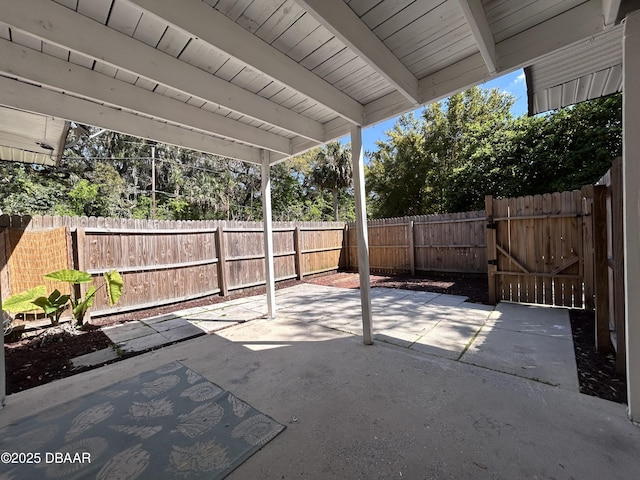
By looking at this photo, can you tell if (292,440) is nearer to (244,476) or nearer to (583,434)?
(244,476)

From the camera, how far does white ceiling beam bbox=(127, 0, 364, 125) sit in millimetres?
1492

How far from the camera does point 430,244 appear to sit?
7.64m

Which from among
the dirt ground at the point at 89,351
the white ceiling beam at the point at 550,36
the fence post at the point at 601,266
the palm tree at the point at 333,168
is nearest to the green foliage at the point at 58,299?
the dirt ground at the point at 89,351

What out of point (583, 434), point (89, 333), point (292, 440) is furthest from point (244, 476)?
point (89, 333)

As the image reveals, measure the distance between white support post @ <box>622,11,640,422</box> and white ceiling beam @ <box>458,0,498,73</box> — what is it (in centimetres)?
70

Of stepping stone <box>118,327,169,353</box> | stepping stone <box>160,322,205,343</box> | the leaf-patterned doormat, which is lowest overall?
stepping stone <box>160,322,205,343</box>

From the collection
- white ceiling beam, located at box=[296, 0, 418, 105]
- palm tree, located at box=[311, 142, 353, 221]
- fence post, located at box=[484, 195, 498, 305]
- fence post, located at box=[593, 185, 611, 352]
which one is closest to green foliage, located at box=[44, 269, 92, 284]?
white ceiling beam, located at box=[296, 0, 418, 105]

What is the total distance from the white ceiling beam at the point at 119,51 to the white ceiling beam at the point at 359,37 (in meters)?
1.28

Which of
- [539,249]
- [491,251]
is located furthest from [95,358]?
[539,249]

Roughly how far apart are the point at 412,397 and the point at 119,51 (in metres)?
3.27

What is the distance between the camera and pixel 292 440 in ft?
5.32

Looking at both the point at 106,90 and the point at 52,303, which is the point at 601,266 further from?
the point at 52,303

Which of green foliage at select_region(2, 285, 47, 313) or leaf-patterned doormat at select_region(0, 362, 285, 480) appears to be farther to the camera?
green foliage at select_region(2, 285, 47, 313)

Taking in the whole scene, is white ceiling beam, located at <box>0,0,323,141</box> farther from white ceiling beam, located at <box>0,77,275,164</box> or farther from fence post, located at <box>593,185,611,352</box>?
fence post, located at <box>593,185,611,352</box>
